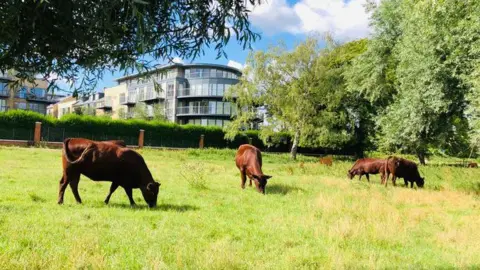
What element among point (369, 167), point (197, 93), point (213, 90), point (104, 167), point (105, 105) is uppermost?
point (213, 90)

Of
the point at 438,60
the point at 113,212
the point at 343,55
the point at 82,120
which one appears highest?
the point at 343,55

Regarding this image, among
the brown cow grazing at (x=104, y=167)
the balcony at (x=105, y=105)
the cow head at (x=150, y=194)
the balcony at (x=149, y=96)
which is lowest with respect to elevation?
the cow head at (x=150, y=194)

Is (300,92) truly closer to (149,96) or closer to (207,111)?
(207,111)

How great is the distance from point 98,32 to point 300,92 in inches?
1465

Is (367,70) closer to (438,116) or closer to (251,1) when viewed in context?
(438,116)

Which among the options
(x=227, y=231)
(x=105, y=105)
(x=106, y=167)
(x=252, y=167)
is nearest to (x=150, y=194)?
(x=106, y=167)

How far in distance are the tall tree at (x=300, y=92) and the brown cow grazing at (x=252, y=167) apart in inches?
957

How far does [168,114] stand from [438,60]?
6762cm

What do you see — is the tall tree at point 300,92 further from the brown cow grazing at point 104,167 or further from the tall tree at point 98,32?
the tall tree at point 98,32

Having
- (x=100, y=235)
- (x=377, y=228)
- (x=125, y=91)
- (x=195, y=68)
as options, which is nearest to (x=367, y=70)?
(x=377, y=228)

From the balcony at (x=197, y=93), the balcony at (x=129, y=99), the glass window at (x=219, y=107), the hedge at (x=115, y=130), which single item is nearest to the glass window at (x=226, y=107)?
the glass window at (x=219, y=107)

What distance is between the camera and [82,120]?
45.8m

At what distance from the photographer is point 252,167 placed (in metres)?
14.7

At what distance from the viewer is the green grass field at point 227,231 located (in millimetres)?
6004
